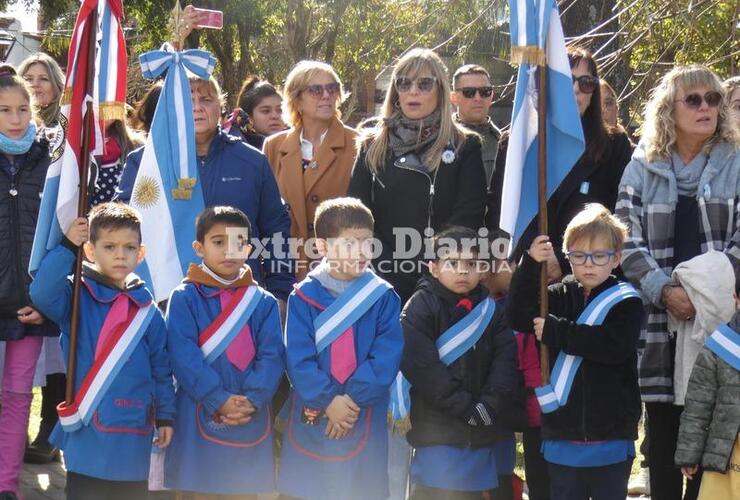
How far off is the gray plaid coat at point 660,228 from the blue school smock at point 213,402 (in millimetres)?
1747

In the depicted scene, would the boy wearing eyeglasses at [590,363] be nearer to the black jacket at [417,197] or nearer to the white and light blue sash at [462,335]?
the white and light blue sash at [462,335]

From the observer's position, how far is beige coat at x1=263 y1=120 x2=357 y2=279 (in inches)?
275

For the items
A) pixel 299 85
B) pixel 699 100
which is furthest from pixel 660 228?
pixel 299 85

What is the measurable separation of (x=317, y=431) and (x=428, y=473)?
575 mm

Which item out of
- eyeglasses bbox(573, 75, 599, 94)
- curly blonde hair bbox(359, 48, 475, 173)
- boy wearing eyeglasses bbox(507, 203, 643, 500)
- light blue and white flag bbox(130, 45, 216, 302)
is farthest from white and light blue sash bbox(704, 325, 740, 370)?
light blue and white flag bbox(130, 45, 216, 302)

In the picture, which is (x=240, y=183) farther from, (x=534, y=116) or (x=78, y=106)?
(x=534, y=116)

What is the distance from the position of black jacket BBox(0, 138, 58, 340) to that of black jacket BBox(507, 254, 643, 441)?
2.68m

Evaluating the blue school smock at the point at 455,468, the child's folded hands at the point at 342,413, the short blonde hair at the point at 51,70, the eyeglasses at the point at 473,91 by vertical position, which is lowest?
the blue school smock at the point at 455,468

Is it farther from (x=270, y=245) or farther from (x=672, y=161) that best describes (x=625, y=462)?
(x=270, y=245)

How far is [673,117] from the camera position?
5930 mm

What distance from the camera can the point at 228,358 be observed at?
557 centimetres

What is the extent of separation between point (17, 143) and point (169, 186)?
912 mm

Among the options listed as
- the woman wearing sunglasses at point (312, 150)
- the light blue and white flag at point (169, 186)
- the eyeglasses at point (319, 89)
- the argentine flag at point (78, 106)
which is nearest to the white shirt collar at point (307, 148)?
the woman wearing sunglasses at point (312, 150)

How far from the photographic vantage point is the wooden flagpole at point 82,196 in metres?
5.35
